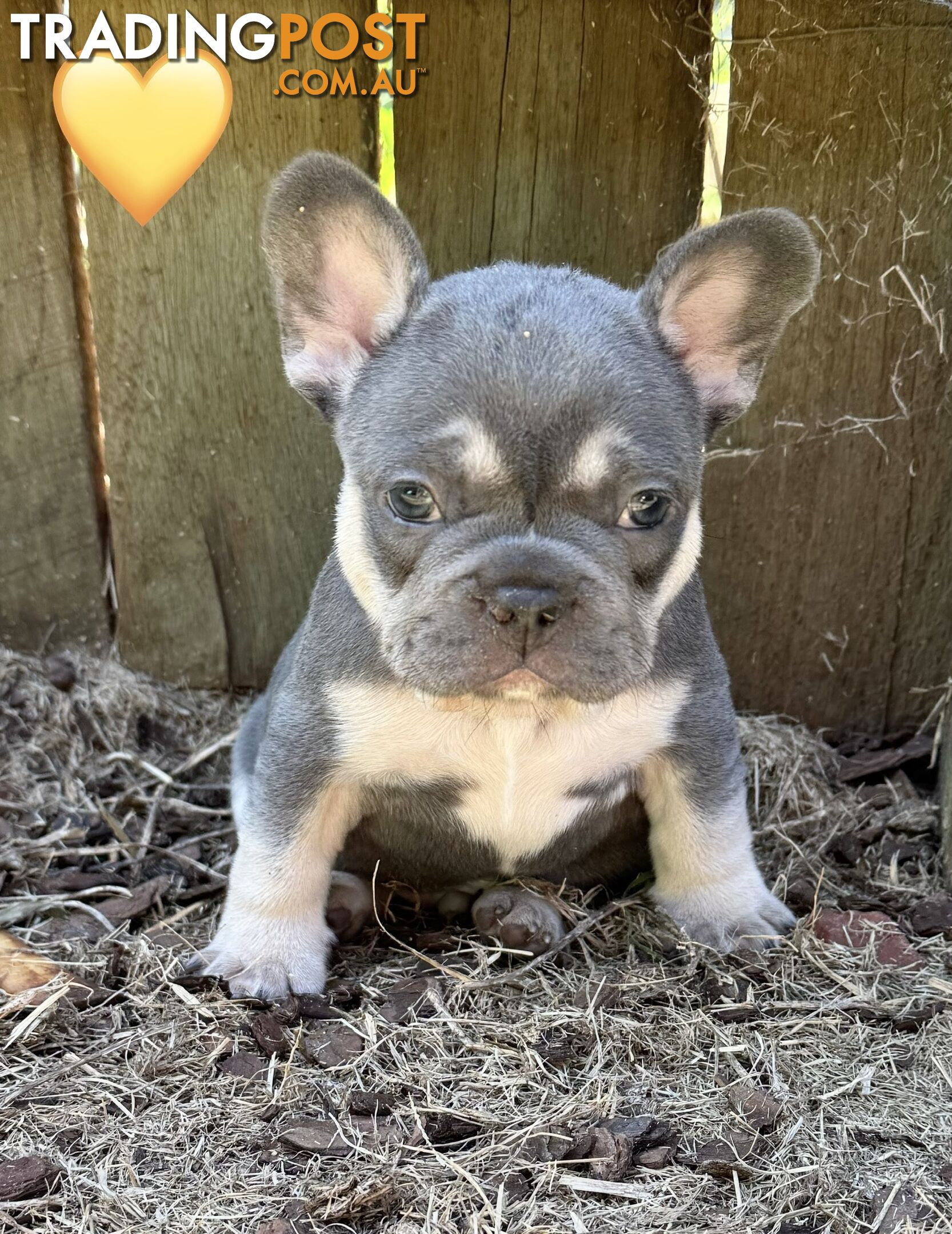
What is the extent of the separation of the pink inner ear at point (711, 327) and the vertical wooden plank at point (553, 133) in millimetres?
1341

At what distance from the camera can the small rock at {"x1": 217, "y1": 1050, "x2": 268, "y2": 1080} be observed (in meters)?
3.60

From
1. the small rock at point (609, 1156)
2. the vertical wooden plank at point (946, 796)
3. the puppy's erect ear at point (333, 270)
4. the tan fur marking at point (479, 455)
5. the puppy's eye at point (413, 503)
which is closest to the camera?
the small rock at point (609, 1156)

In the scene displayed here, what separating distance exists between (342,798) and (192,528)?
1881 mm

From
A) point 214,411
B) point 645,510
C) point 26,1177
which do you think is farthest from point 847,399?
point 26,1177

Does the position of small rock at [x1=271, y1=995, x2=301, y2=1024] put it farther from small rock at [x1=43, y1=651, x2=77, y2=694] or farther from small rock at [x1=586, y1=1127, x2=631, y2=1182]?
small rock at [x1=43, y1=651, x2=77, y2=694]

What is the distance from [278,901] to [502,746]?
0.92 metres

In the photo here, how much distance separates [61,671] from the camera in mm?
5676

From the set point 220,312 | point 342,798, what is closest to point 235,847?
point 342,798

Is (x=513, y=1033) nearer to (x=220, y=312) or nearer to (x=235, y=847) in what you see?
(x=235, y=847)

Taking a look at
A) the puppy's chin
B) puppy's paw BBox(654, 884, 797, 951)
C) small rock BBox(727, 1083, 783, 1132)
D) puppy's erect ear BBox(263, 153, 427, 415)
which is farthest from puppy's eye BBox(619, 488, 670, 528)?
small rock BBox(727, 1083, 783, 1132)

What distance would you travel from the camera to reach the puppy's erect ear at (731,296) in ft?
11.9

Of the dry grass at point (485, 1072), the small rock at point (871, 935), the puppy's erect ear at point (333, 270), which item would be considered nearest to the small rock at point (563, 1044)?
the dry grass at point (485, 1072)

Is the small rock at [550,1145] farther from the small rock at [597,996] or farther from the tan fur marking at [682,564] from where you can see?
the tan fur marking at [682,564]

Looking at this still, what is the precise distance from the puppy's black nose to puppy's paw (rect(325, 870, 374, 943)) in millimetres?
1665
